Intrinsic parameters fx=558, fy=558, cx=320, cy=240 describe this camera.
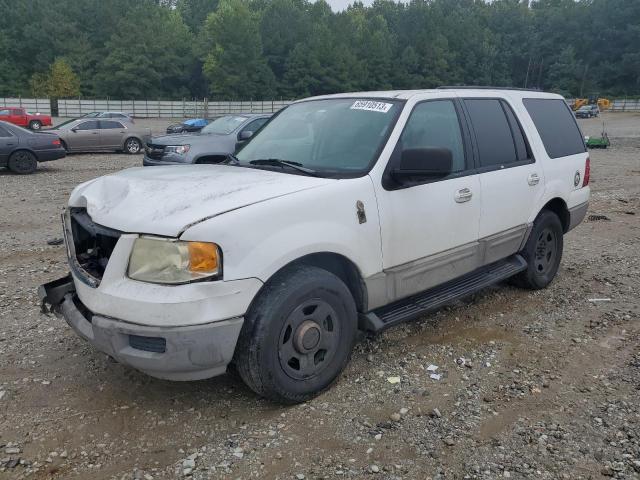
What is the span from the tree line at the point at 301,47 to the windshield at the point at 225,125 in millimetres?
64255

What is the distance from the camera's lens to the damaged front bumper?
9.28ft

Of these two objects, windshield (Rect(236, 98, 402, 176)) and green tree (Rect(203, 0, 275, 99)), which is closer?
windshield (Rect(236, 98, 402, 176))

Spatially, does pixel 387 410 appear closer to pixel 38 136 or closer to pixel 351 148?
pixel 351 148

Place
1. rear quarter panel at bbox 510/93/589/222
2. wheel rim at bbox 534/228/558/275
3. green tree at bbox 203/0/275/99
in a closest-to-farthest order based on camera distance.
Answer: rear quarter panel at bbox 510/93/589/222, wheel rim at bbox 534/228/558/275, green tree at bbox 203/0/275/99

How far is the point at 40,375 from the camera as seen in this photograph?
3727mm

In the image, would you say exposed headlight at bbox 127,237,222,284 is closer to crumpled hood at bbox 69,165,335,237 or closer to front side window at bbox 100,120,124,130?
crumpled hood at bbox 69,165,335,237

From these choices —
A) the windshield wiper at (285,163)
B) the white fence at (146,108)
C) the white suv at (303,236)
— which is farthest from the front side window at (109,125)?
the white fence at (146,108)

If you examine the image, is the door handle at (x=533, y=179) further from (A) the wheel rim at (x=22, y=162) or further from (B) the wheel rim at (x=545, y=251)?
(A) the wheel rim at (x=22, y=162)

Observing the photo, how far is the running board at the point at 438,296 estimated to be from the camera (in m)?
3.70

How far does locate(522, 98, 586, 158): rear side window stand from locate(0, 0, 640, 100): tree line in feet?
241

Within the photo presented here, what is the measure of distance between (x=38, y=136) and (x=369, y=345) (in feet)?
43.1

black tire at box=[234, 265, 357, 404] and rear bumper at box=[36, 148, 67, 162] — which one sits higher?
rear bumper at box=[36, 148, 67, 162]

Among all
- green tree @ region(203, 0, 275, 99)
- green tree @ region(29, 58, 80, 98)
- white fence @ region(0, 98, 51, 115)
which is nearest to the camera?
white fence @ region(0, 98, 51, 115)

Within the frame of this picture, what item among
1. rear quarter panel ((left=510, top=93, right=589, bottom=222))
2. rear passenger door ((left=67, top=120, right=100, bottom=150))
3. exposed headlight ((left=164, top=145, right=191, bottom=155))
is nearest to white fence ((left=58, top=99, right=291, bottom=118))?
rear passenger door ((left=67, top=120, right=100, bottom=150))
